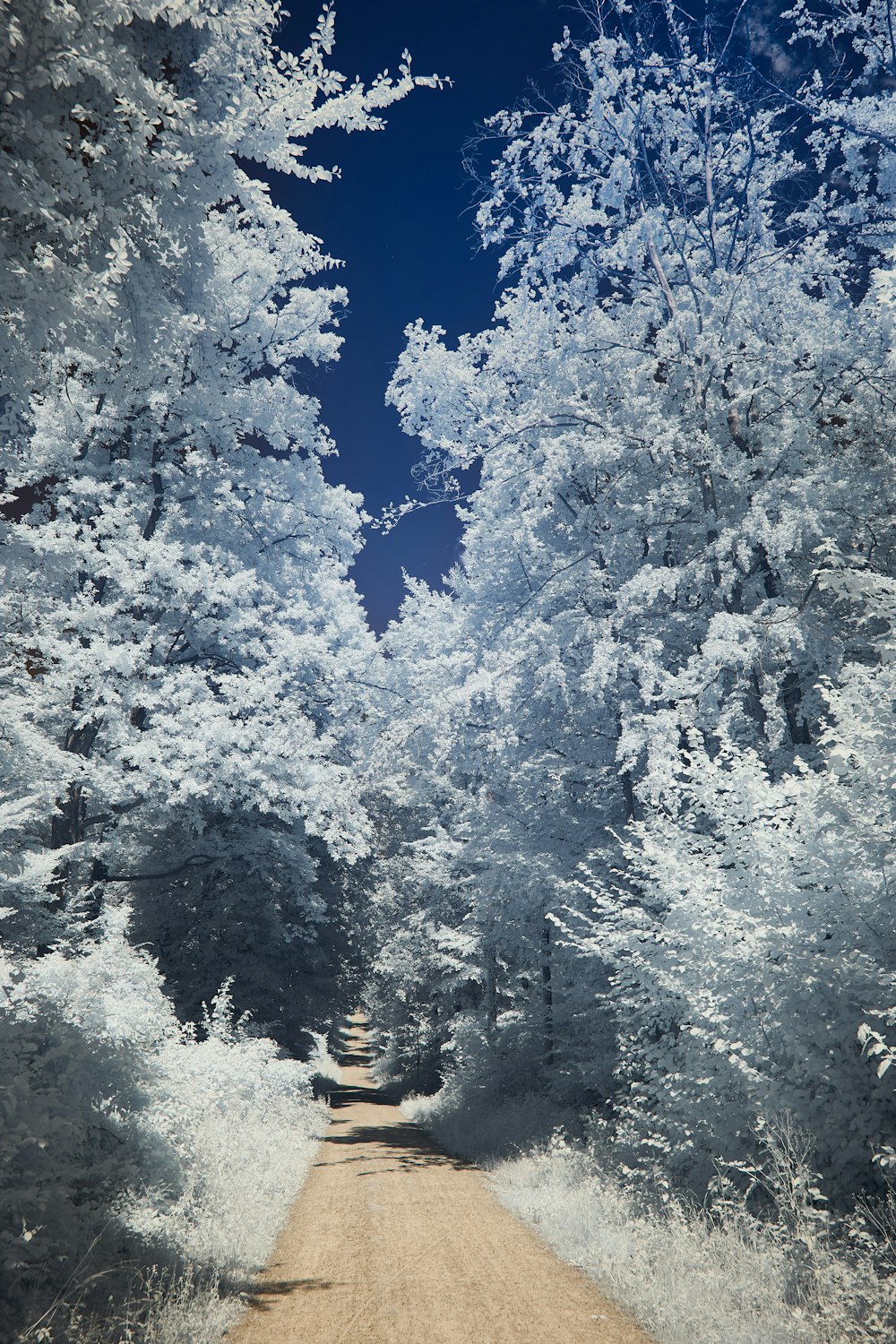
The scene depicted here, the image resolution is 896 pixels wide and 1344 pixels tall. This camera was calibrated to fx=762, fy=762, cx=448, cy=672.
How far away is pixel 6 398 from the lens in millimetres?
7527

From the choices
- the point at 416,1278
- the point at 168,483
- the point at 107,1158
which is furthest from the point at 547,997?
the point at 168,483

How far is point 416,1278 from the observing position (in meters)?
7.27

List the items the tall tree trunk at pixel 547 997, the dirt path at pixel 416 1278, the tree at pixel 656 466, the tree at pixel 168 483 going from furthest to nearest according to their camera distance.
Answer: the tall tree trunk at pixel 547 997
the tree at pixel 656 466
the dirt path at pixel 416 1278
the tree at pixel 168 483

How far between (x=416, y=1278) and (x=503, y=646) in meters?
9.16

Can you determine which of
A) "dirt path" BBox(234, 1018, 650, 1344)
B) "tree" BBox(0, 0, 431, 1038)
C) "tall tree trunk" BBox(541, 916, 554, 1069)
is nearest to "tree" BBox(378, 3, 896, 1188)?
"tall tree trunk" BBox(541, 916, 554, 1069)

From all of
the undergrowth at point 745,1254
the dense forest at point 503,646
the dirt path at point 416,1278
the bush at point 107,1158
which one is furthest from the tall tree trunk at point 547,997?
the bush at point 107,1158

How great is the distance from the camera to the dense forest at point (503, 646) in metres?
5.96

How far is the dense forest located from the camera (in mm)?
5957

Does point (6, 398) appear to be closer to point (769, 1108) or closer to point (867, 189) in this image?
point (769, 1108)

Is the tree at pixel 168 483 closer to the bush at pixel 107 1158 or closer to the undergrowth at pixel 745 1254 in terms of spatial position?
the bush at pixel 107 1158

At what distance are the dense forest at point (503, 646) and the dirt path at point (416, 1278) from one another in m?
0.74

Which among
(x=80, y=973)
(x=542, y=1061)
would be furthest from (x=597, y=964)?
(x=80, y=973)

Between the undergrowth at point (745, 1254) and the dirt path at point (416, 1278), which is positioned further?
the dirt path at point (416, 1278)

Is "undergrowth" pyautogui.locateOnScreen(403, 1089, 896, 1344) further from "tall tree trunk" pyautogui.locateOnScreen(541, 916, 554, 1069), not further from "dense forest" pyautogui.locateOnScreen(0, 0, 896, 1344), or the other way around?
"tall tree trunk" pyautogui.locateOnScreen(541, 916, 554, 1069)
